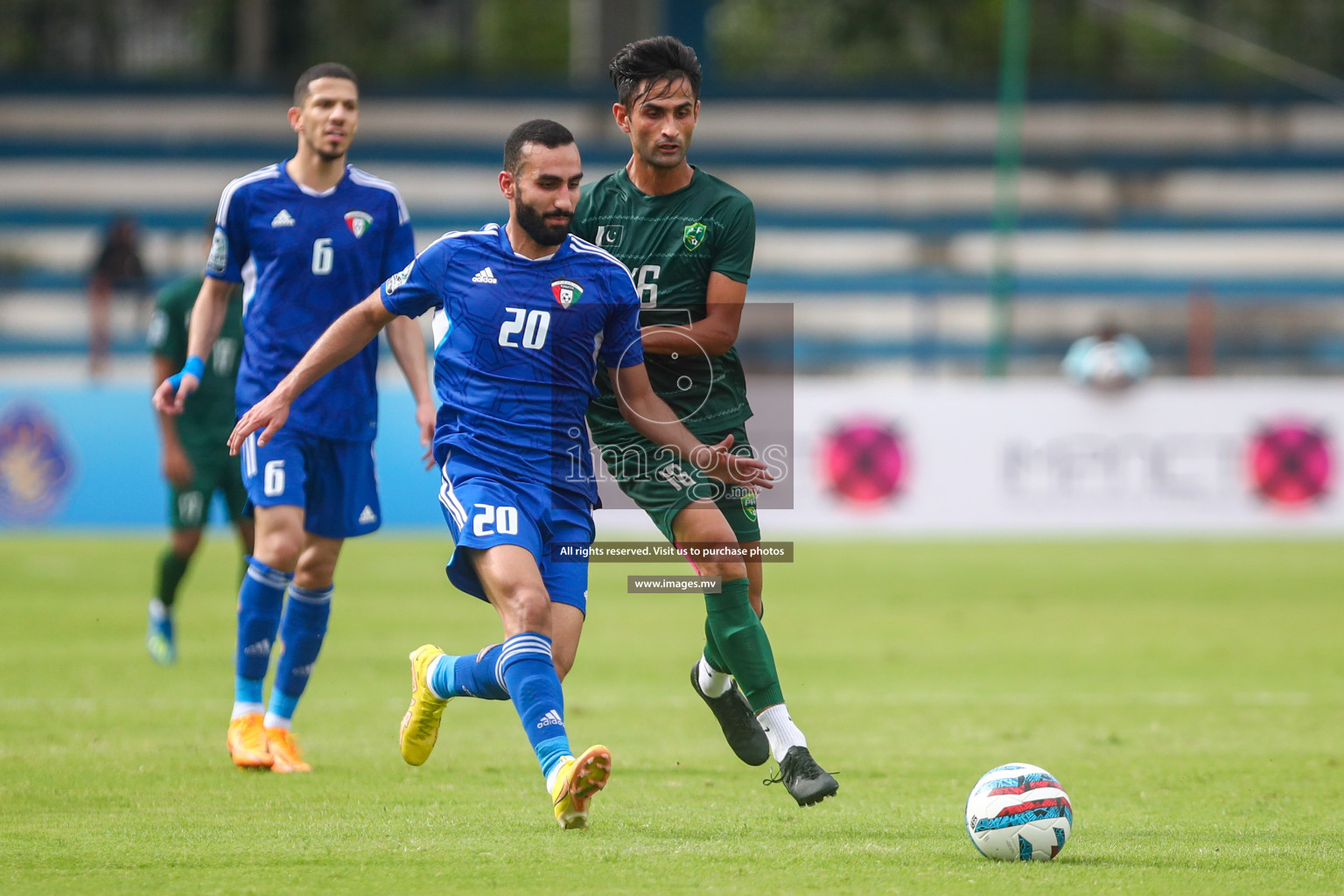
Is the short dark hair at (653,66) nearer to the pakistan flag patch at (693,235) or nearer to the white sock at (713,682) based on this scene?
the pakistan flag patch at (693,235)

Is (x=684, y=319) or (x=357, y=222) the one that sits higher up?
(x=357, y=222)

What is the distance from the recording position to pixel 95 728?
7039mm

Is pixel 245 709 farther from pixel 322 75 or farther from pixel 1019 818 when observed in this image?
pixel 1019 818

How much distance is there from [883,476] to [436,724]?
468 inches

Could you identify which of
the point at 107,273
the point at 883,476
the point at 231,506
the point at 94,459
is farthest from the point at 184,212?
the point at 231,506

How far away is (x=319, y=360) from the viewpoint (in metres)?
5.27

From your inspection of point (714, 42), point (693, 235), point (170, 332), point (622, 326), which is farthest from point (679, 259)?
point (714, 42)

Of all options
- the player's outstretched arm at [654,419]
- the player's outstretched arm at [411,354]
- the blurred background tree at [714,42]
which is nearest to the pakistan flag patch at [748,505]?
the player's outstretched arm at [654,419]

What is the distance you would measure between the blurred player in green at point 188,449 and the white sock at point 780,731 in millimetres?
4146

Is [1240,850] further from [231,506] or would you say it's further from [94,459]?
[94,459]

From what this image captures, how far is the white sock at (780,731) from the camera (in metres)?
5.41
